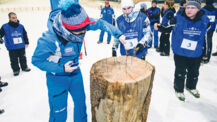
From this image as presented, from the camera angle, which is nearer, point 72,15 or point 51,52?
point 72,15

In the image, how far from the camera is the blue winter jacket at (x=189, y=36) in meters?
2.79

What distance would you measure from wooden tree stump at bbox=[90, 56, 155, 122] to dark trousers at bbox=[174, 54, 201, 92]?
172 centimetres

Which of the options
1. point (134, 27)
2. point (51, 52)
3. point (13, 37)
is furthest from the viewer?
point (13, 37)

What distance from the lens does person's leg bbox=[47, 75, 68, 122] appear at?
6.37ft

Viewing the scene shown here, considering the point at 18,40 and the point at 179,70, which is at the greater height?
the point at 18,40

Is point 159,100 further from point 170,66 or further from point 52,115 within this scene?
point 52,115

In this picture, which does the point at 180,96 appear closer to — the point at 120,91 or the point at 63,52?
the point at 120,91

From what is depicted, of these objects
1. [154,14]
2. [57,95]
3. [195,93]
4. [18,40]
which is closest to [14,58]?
[18,40]

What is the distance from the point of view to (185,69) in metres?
3.22

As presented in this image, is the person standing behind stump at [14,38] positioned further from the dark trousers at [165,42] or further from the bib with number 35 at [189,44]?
the dark trousers at [165,42]

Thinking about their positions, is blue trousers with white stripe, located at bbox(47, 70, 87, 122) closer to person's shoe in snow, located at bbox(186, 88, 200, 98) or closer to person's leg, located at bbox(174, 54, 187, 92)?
person's leg, located at bbox(174, 54, 187, 92)

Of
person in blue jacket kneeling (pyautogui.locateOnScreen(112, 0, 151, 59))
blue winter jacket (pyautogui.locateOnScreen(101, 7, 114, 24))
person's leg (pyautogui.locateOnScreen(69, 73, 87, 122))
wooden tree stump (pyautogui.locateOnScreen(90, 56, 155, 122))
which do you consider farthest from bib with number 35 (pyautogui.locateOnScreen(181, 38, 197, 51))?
blue winter jacket (pyautogui.locateOnScreen(101, 7, 114, 24))

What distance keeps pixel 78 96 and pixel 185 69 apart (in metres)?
2.27

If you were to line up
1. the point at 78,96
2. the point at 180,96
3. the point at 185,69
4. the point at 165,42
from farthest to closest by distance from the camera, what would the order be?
1. the point at 165,42
2. the point at 180,96
3. the point at 185,69
4. the point at 78,96
